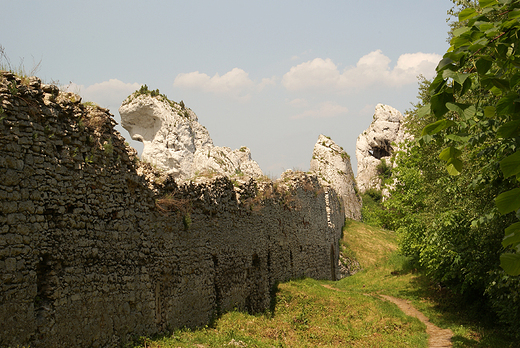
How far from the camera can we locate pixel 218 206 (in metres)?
11.2

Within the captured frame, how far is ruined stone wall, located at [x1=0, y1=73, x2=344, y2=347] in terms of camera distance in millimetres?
5656

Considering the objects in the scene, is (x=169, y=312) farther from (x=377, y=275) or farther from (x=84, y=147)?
(x=377, y=275)

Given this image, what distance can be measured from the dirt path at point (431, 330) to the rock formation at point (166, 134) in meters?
9.26

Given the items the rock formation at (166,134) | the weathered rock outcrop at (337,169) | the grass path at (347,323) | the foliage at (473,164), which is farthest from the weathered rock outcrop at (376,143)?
the grass path at (347,323)

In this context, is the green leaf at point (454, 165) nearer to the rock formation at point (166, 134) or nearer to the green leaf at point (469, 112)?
the green leaf at point (469, 112)

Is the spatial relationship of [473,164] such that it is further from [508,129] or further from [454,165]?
[508,129]

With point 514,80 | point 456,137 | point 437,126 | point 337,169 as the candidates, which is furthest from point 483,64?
point 337,169

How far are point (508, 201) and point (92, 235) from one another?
20.9ft

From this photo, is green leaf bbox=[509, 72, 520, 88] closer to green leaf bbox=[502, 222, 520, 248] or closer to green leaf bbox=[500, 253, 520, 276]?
green leaf bbox=[502, 222, 520, 248]

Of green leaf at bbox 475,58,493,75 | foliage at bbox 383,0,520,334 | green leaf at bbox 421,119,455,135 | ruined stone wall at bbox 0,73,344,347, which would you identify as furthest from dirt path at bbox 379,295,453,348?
green leaf at bbox 475,58,493,75

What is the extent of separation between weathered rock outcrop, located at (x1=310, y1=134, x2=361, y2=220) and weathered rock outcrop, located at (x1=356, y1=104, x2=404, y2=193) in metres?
11.0

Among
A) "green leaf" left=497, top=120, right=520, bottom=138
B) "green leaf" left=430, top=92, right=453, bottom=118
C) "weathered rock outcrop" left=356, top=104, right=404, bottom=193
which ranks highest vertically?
"weathered rock outcrop" left=356, top=104, right=404, bottom=193

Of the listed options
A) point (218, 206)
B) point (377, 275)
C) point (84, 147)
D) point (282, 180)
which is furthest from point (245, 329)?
point (377, 275)

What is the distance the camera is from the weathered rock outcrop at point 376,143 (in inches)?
2024
